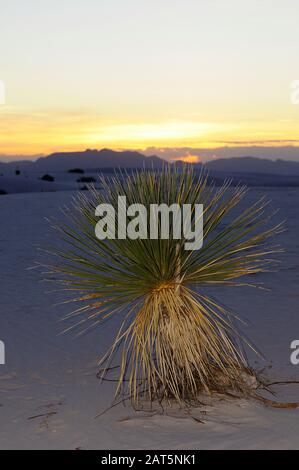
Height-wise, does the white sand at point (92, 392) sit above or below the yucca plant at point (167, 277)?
below

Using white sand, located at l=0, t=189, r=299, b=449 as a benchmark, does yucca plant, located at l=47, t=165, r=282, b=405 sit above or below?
above

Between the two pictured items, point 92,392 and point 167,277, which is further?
point 92,392

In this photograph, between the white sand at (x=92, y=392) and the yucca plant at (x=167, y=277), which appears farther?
the yucca plant at (x=167, y=277)

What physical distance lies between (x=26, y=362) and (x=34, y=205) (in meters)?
13.1

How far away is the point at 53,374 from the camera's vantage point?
22.3 ft

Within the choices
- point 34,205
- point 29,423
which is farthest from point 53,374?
point 34,205

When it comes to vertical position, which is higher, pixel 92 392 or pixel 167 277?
pixel 167 277

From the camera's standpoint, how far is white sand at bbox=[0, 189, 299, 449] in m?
5.06

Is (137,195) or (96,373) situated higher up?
(137,195)

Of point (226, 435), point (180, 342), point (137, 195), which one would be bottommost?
point (226, 435)

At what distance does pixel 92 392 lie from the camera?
20.4 ft

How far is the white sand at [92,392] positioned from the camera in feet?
16.6

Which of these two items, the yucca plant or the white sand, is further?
the yucca plant

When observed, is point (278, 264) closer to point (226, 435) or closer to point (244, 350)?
point (244, 350)
